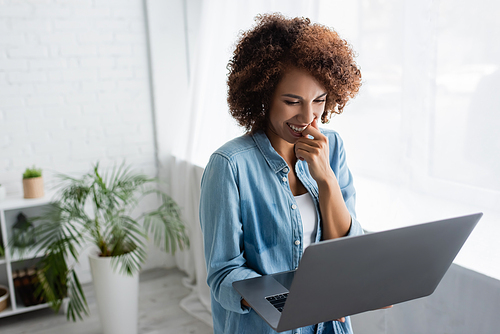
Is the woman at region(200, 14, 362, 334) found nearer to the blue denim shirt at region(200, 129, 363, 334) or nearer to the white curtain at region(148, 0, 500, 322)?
the blue denim shirt at region(200, 129, 363, 334)

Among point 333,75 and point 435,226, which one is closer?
point 435,226

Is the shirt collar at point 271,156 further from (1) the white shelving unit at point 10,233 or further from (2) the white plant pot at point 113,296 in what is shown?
(1) the white shelving unit at point 10,233

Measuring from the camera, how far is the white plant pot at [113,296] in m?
2.22

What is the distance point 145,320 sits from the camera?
2.56 m

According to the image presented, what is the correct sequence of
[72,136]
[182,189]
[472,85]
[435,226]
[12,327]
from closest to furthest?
[435,226]
[472,85]
[12,327]
[72,136]
[182,189]

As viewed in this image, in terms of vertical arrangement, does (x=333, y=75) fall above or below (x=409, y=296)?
above

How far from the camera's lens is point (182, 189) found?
3.06m

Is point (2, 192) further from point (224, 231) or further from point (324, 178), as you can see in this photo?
point (324, 178)

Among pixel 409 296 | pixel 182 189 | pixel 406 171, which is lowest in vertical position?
pixel 182 189

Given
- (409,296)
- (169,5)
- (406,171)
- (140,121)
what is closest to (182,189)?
(140,121)

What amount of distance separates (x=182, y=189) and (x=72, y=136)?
31.9 inches

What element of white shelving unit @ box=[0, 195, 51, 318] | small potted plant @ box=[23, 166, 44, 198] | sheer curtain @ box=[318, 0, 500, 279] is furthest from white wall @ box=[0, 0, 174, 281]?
sheer curtain @ box=[318, 0, 500, 279]

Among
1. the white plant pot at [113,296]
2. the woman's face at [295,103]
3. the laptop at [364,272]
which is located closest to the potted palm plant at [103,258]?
the white plant pot at [113,296]

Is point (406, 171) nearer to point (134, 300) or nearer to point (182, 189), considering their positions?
point (134, 300)
